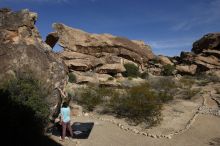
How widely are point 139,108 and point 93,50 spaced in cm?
2484

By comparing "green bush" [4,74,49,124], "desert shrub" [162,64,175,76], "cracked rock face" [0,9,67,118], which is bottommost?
"green bush" [4,74,49,124]

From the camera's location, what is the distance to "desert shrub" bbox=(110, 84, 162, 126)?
13933mm

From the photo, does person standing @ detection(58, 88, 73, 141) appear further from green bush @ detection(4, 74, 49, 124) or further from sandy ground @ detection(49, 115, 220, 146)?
green bush @ detection(4, 74, 49, 124)

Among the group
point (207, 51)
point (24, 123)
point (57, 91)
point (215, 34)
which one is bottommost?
point (24, 123)

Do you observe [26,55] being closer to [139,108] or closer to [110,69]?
[139,108]

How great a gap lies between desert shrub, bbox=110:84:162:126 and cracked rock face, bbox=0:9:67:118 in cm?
527

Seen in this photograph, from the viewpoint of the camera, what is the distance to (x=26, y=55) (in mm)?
9234

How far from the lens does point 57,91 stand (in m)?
9.44

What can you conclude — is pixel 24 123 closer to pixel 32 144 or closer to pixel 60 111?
pixel 32 144

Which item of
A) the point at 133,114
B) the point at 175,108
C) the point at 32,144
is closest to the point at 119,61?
the point at 175,108

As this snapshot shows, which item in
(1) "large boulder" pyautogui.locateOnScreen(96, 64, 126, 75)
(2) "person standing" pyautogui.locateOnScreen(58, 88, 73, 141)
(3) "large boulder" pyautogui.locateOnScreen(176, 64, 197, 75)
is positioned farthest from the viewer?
(3) "large boulder" pyautogui.locateOnScreen(176, 64, 197, 75)

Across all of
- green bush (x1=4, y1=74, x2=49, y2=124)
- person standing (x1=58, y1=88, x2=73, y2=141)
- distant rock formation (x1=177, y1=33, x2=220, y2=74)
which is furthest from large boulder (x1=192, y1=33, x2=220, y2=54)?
green bush (x1=4, y1=74, x2=49, y2=124)

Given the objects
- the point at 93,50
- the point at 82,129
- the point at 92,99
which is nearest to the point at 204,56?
the point at 93,50

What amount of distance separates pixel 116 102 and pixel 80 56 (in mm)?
20303
